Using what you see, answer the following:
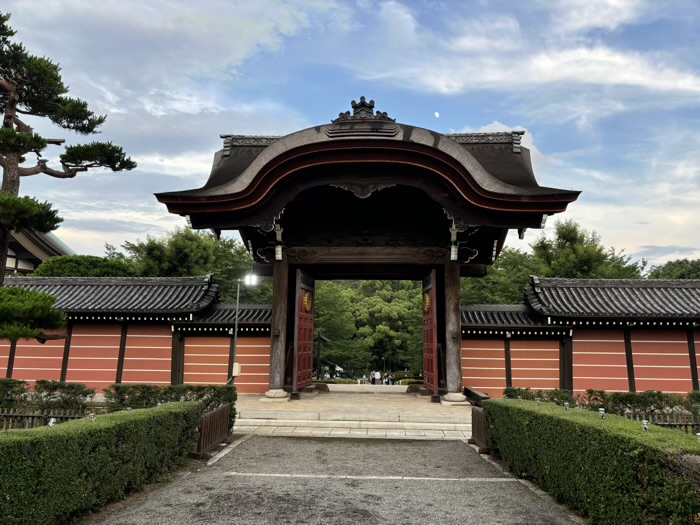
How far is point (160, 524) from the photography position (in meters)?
4.38

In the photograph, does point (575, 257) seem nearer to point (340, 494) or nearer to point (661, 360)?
point (661, 360)

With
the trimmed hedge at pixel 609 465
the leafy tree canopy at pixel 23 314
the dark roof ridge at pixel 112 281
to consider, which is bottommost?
the trimmed hedge at pixel 609 465

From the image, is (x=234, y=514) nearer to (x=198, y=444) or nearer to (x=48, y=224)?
(x=198, y=444)

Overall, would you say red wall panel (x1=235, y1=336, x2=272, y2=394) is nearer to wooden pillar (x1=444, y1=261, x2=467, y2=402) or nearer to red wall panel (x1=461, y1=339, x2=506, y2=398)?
wooden pillar (x1=444, y1=261, x2=467, y2=402)

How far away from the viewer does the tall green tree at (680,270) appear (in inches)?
1736

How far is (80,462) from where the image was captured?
174 inches

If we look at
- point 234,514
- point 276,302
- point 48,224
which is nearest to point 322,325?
point 276,302

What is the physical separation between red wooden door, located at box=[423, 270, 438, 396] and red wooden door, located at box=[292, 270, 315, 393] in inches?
148

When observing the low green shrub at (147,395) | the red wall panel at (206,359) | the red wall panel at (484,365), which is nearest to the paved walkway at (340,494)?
the low green shrub at (147,395)

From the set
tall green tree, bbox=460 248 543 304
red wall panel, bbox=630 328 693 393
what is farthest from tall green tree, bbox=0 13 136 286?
tall green tree, bbox=460 248 543 304

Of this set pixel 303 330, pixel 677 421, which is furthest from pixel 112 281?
pixel 677 421

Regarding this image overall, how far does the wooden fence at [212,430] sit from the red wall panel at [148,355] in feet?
25.6

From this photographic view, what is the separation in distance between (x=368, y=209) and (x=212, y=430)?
25.8ft

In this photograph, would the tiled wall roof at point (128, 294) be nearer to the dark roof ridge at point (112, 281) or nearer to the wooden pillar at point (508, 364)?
the dark roof ridge at point (112, 281)
